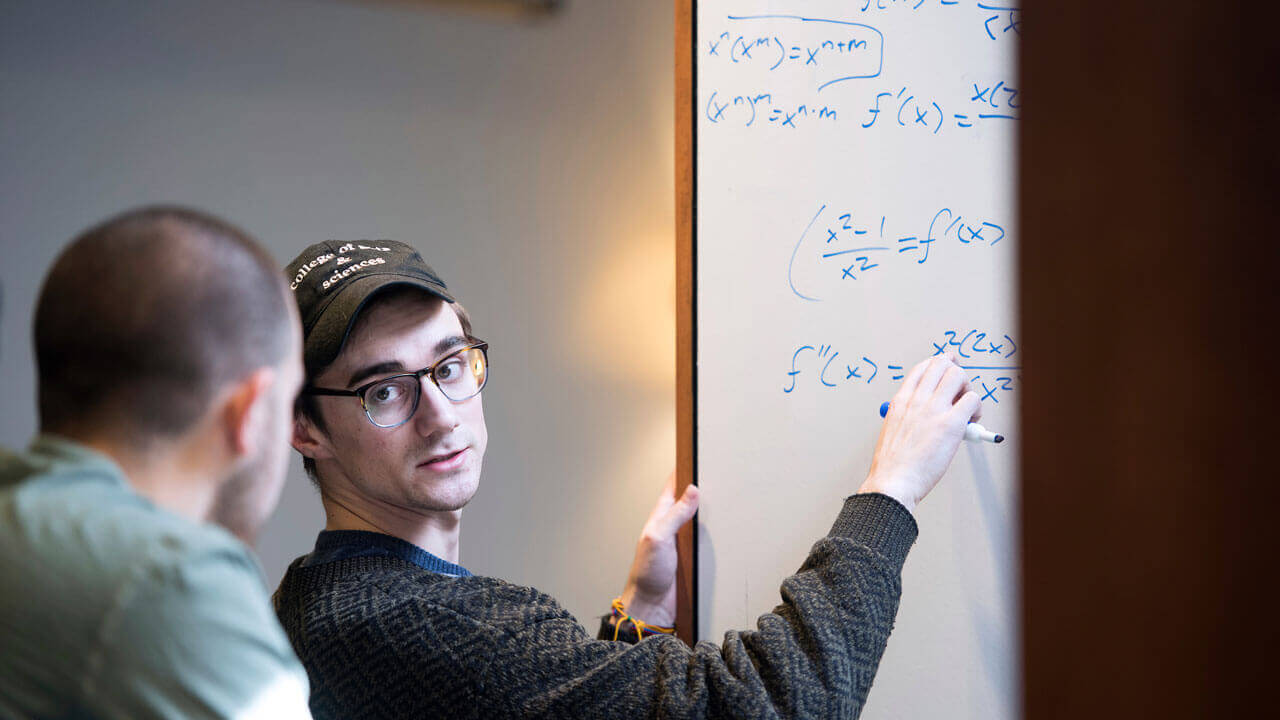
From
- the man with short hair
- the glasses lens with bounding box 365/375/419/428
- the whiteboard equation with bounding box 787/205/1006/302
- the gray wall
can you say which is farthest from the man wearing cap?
the gray wall

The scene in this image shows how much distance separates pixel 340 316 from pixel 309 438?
16 centimetres

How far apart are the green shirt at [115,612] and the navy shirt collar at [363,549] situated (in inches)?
17.2

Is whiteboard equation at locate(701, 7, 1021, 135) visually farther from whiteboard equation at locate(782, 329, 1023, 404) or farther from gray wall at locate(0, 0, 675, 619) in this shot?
gray wall at locate(0, 0, 675, 619)

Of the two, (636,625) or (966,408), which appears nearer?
(966,408)

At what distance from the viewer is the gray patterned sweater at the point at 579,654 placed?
0.86 metres

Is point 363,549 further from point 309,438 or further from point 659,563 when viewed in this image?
point 659,563

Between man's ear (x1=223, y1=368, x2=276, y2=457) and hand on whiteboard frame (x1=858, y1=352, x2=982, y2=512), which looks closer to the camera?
man's ear (x1=223, y1=368, x2=276, y2=457)

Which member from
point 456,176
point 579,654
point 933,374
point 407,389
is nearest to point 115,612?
point 579,654

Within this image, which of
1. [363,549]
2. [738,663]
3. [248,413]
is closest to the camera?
[248,413]

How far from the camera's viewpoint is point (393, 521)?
1.07 metres

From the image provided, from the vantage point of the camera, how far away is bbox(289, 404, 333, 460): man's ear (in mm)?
1074

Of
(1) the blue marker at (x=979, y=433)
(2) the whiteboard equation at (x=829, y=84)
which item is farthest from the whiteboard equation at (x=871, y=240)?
(1) the blue marker at (x=979, y=433)

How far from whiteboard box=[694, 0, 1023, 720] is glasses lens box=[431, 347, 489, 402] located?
275 millimetres

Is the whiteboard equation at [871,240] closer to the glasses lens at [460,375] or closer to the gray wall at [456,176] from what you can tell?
the glasses lens at [460,375]
